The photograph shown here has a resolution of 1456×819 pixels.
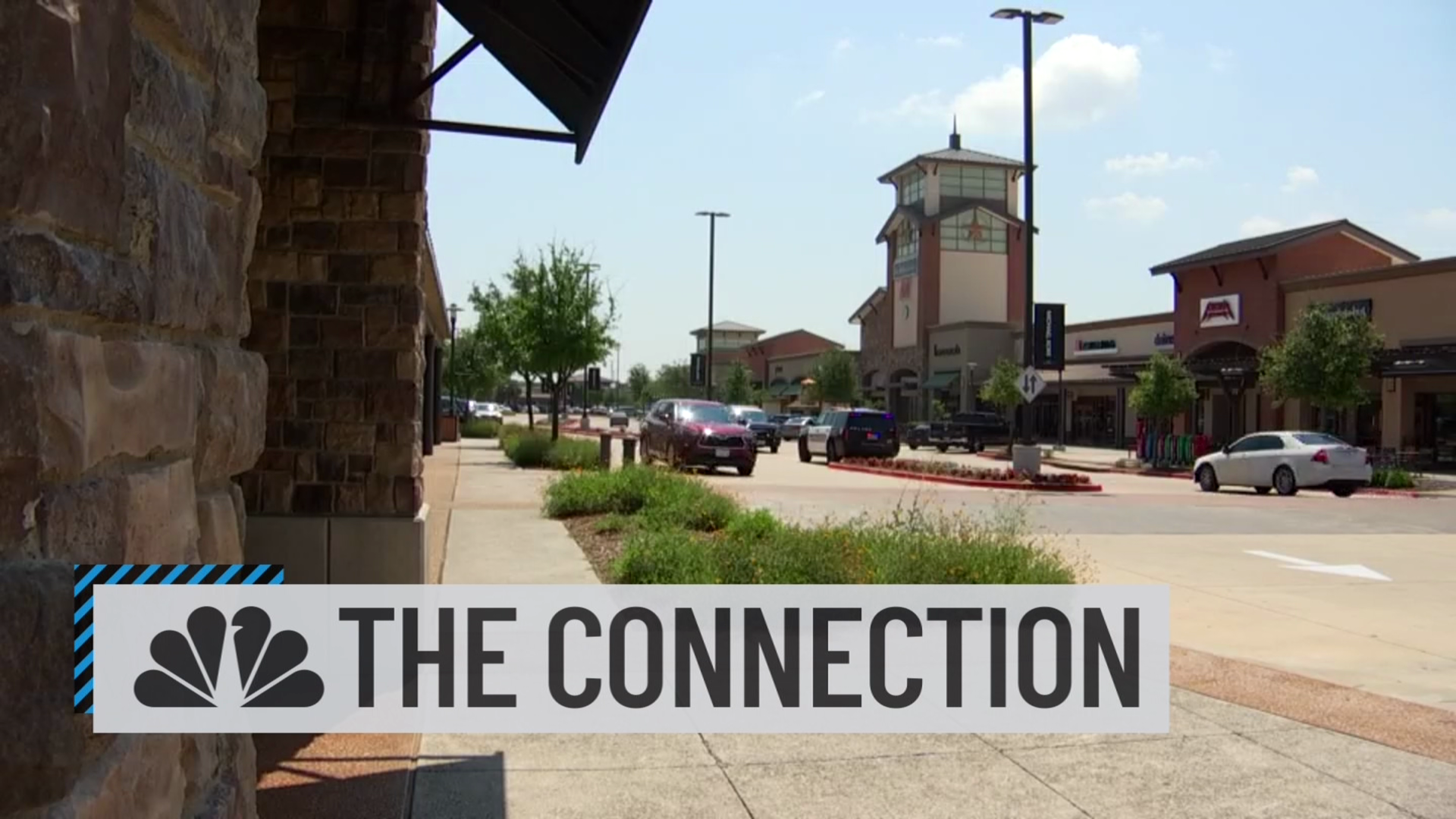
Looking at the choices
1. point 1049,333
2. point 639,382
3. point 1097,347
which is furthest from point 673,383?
point 1049,333

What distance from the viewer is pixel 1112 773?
508 centimetres

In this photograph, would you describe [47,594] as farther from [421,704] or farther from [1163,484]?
[1163,484]

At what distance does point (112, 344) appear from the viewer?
6.56 feet

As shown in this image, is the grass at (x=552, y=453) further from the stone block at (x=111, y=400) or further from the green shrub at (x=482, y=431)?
the stone block at (x=111, y=400)

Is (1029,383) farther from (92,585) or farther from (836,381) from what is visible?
(836,381)

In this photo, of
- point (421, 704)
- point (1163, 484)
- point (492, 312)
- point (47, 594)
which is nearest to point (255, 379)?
point (47, 594)

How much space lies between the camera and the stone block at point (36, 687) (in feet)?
5.50

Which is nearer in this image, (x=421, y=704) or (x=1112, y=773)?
(x=1112, y=773)

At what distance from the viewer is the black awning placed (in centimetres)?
580

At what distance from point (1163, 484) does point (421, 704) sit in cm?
2526

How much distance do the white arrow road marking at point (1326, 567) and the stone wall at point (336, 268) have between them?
30.9 feet

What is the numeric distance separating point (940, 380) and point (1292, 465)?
1536 inches

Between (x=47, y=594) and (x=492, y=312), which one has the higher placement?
(x=492, y=312)

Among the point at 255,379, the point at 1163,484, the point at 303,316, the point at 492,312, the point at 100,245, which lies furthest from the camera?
the point at 492,312
